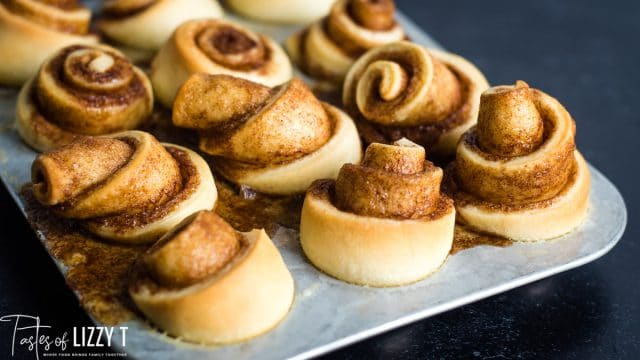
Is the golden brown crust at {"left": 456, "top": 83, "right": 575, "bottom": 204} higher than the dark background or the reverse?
higher

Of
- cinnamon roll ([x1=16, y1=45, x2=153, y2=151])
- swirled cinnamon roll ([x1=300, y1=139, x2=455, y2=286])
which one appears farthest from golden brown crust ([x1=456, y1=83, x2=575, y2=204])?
cinnamon roll ([x1=16, y1=45, x2=153, y2=151])

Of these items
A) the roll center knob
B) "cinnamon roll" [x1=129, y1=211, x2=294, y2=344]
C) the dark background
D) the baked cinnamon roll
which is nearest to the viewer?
"cinnamon roll" [x1=129, y1=211, x2=294, y2=344]

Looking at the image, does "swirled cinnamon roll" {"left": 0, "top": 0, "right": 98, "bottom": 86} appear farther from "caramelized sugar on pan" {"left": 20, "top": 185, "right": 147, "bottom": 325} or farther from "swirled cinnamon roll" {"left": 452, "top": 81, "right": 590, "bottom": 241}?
"swirled cinnamon roll" {"left": 452, "top": 81, "right": 590, "bottom": 241}

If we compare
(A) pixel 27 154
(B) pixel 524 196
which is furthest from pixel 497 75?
(A) pixel 27 154

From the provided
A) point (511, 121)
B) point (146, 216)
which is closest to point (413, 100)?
point (511, 121)

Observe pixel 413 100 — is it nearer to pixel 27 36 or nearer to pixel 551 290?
pixel 551 290

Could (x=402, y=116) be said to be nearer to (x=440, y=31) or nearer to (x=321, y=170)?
(x=321, y=170)
